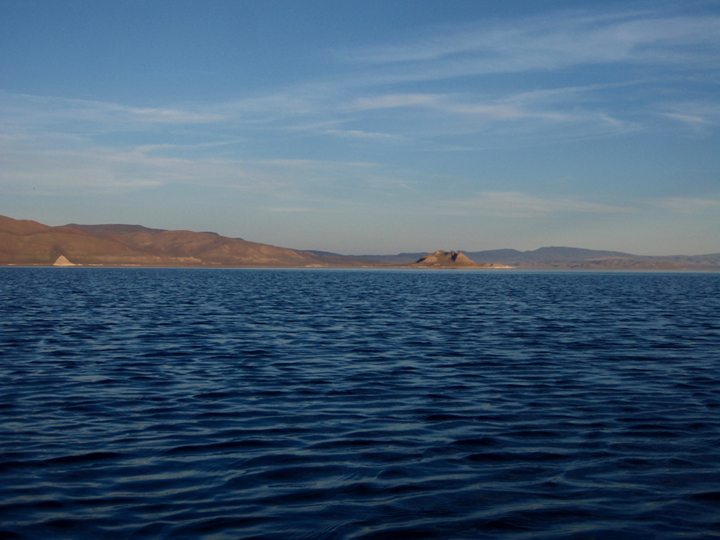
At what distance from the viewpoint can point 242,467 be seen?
9.09 m

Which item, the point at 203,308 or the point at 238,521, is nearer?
the point at 238,521

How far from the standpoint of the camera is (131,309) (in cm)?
3759

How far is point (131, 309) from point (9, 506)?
31423mm

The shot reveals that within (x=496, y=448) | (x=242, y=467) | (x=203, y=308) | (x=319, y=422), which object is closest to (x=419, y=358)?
(x=319, y=422)

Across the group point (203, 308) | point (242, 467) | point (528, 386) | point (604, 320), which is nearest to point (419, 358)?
point (528, 386)

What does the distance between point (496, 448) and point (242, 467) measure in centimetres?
398

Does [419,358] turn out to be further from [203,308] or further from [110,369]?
[203,308]

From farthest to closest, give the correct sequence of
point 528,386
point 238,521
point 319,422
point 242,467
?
point 528,386 → point 319,422 → point 242,467 → point 238,521

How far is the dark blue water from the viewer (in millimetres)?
7367

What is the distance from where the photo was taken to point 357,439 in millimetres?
10555

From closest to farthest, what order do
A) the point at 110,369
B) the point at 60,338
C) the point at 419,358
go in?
1. the point at 110,369
2. the point at 419,358
3. the point at 60,338

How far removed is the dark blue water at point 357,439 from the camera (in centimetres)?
737

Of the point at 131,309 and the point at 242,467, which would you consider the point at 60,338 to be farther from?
the point at 242,467

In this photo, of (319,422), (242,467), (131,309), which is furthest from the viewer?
(131,309)
